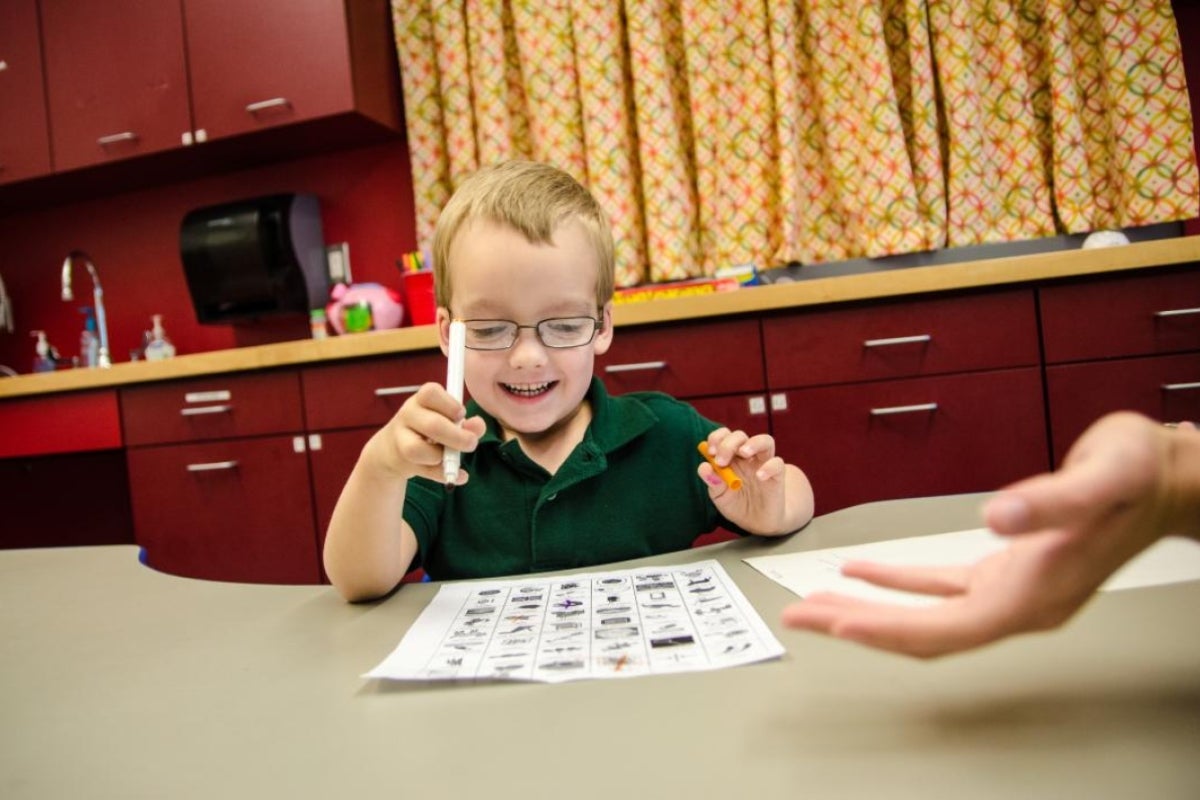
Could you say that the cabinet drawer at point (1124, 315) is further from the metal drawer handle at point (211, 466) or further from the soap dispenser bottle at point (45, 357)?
the soap dispenser bottle at point (45, 357)

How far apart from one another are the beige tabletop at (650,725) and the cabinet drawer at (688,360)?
128cm

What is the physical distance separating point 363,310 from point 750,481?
1.98 metres

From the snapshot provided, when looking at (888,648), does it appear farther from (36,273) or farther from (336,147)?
(36,273)

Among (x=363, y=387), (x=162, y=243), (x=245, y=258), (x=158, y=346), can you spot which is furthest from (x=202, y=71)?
(x=363, y=387)

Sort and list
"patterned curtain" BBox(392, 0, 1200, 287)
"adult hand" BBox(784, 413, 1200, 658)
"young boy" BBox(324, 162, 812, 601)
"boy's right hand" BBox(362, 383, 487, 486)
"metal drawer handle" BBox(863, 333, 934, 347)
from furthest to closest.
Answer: "patterned curtain" BBox(392, 0, 1200, 287), "metal drawer handle" BBox(863, 333, 934, 347), "young boy" BBox(324, 162, 812, 601), "boy's right hand" BBox(362, 383, 487, 486), "adult hand" BBox(784, 413, 1200, 658)

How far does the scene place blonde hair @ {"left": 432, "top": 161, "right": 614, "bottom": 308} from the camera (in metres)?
0.80

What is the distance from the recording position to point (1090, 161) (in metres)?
2.08

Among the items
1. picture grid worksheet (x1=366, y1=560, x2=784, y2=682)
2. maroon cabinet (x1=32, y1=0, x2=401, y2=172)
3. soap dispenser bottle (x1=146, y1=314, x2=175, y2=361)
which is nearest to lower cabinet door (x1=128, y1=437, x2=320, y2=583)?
soap dispenser bottle (x1=146, y1=314, x2=175, y2=361)

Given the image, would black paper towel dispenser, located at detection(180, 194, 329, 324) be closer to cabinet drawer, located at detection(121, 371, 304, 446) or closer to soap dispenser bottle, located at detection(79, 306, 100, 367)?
cabinet drawer, located at detection(121, 371, 304, 446)

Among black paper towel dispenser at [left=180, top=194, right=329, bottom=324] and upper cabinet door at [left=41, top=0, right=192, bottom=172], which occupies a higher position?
upper cabinet door at [left=41, top=0, right=192, bottom=172]

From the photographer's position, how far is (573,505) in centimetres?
86

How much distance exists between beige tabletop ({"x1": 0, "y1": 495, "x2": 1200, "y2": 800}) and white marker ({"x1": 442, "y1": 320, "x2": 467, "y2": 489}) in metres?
0.12

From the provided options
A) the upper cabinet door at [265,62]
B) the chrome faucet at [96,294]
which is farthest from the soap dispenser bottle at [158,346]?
the upper cabinet door at [265,62]

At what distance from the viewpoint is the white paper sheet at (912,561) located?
47cm
